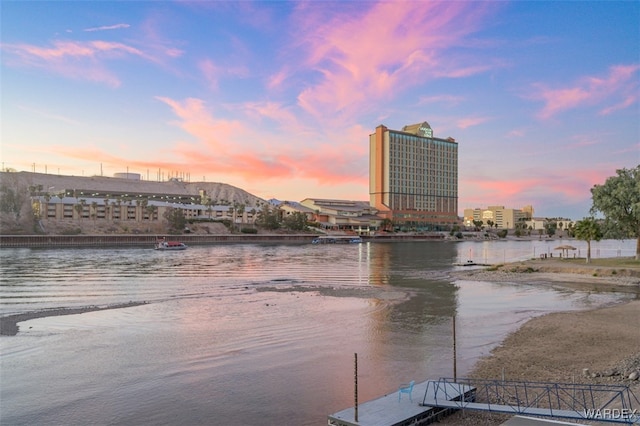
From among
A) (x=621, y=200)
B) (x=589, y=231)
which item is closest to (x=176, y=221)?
(x=589, y=231)

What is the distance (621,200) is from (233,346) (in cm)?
6140

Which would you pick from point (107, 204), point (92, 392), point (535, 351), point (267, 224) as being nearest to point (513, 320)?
point (535, 351)

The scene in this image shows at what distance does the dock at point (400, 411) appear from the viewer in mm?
13438

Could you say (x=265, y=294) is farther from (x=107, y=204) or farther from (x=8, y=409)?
(x=107, y=204)

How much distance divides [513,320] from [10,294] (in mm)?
40914

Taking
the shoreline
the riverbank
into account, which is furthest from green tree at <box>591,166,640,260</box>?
the shoreline

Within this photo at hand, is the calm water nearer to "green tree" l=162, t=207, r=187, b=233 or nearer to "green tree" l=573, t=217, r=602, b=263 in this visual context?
"green tree" l=573, t=217, r=602, b=263

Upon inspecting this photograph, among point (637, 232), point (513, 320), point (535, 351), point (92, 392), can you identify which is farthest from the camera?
point (637, 232)

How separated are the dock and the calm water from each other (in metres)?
1.35

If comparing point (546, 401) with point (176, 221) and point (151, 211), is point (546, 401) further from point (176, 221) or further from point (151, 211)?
point (151, 211)

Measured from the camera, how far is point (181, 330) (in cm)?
2683

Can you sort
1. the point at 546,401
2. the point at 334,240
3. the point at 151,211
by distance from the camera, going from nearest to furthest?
the point at 546,401 < the point at 334,240 < the point at 151,211

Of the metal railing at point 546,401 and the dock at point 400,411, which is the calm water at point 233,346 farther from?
the metal railing at point 546,401

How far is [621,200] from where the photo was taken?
206 ft
